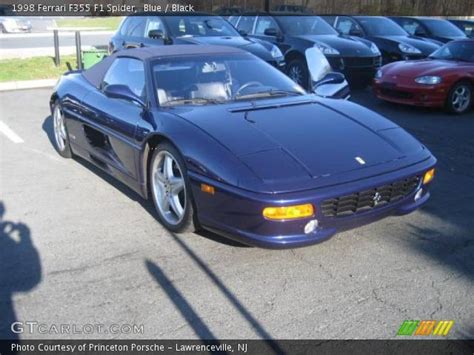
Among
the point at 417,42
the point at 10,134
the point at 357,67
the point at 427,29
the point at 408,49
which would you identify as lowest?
the point at 10,134

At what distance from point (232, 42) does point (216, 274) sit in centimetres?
646

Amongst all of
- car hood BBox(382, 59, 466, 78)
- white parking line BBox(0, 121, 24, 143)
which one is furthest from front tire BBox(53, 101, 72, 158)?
car hood BBox(382, 59, 466, 78)

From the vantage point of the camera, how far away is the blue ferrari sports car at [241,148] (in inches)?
124

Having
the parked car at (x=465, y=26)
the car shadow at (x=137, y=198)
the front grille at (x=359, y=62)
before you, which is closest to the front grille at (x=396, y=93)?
the front grille at (x=359, y=62)

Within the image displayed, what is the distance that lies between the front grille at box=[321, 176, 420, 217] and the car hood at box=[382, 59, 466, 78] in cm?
553

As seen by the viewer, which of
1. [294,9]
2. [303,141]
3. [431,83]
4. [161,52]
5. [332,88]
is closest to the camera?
[303,141]

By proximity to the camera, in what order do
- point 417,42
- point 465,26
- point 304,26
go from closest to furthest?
1. point 304,26
2. point 417,42
3. point 465,26

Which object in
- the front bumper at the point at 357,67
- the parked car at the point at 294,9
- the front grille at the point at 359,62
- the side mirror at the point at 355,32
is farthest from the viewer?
the side mirror at the point at 355,32

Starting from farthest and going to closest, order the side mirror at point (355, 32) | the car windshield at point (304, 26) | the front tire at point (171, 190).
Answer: the side mirror at point (355, 32) → the car windshield at point (304, 26) → the front tire at point (171, 190)

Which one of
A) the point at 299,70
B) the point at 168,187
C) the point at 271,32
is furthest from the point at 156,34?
the point at 168,187

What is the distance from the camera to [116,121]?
4395 mm

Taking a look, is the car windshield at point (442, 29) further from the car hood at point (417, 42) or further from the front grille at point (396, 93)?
the front grille at point (396, 93)

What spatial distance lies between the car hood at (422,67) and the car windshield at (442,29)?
5.30 meters

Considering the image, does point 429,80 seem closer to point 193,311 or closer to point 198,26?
point 198,26
